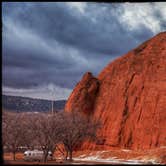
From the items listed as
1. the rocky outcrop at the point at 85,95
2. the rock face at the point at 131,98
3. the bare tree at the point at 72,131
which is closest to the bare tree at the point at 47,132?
the bare tree at the point at 72,131

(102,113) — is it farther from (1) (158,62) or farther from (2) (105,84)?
(1) (158,62)

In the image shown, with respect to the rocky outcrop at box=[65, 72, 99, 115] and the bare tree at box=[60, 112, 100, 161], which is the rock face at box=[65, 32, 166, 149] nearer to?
the rocky outcrop at box=[65, 72, 99, 115]

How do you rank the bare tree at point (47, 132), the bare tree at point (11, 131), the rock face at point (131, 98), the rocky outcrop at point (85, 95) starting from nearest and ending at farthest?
the bare tree at point (47, 132) < the bare tree at point (11, 131) < the rock face at point (131, 98) < the rocky outcrop at point (85, 95)

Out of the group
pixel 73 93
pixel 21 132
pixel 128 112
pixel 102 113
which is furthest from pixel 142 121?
pixel 21 132

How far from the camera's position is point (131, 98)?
3383 inches

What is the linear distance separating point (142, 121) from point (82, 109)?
13795mm

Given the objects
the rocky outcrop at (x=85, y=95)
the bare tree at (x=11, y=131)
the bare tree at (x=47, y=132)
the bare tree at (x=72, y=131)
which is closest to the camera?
the bare tree at (x=47, y=132)

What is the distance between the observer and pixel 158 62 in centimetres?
8406

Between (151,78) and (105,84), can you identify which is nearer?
(151,78)

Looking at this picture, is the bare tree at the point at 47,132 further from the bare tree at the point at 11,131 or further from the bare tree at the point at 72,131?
the bare tree at the point at 11,131

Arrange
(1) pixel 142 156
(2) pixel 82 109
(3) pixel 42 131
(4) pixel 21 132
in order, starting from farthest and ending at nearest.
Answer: (2) pixel 82 109
(1) pixel 142 156
(4) pixel 21 132
(3) pixel 42 131

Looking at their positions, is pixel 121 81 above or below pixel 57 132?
above

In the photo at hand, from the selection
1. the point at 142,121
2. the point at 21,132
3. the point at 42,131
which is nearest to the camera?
the point at 42,131

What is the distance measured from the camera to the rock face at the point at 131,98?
79750 mm
